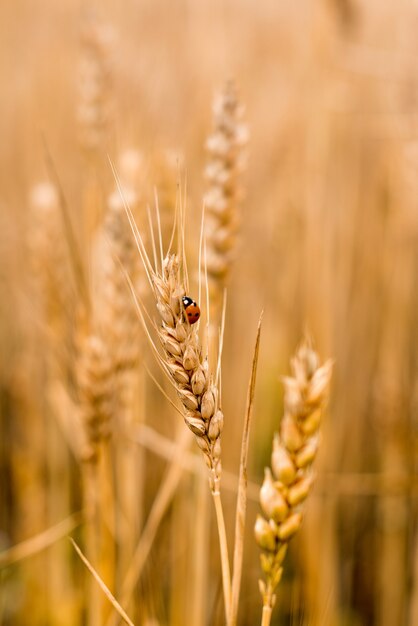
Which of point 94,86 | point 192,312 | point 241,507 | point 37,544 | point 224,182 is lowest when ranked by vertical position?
point 37,544

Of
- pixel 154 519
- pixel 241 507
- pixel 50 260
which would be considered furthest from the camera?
pixel 50 260

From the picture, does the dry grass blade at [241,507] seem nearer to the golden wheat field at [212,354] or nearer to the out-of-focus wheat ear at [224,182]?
the golden wheat field at [212,354]

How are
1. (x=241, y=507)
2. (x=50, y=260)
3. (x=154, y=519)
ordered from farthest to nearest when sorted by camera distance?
(x=50, y=260) → (x=154, y=519) → (x=241, y=507)

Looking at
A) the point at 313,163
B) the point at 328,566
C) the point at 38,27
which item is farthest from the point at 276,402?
the point at 38,27

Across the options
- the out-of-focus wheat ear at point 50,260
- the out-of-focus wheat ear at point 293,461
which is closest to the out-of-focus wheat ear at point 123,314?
the out-of-focus wheat ear at point 50,260

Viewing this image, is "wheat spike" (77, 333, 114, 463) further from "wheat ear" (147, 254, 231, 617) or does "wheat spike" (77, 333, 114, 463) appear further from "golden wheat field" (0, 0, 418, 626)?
"wheat ear" (147, 254, 231, 617)

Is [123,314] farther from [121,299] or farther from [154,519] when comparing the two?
[154,519]

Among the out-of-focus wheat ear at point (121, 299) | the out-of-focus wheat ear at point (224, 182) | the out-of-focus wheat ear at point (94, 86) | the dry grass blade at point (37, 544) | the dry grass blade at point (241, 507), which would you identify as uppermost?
the out-of-focus wheat ear at point (94, 86)

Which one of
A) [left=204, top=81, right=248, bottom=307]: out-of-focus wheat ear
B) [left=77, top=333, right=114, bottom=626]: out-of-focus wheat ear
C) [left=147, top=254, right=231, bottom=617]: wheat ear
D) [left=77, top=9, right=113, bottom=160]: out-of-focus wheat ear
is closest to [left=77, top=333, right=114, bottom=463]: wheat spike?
[left=77, top=333, right=114, bottom=626]: out-of-focus wheat ear

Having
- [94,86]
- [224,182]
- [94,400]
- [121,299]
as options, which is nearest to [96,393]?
[94,400]
